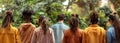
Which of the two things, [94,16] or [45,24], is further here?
[45,24]

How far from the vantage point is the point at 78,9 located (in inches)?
690

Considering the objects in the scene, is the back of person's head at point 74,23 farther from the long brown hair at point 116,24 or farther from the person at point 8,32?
the person at point 8,32

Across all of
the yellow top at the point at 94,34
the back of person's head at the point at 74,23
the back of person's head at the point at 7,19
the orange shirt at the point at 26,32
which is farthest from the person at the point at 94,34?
the back of person's head at the point at 7,19

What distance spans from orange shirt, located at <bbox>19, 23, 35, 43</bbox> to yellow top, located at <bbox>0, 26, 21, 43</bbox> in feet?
1.08

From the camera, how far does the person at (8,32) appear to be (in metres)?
7.32

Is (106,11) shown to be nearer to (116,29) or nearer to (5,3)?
(5,3)

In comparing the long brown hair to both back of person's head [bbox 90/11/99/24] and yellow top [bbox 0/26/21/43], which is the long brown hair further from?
yellow top [bbox 0/26/21/43]

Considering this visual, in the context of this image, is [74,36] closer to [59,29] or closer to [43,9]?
[59,29]

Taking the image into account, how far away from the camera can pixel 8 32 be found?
744cm

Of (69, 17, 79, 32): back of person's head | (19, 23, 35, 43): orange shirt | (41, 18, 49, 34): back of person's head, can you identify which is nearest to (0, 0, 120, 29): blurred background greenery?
(19, 23, 35, 43): orange shirt

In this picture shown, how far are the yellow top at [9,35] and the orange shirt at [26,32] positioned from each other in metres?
0.33

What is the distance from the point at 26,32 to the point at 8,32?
0.53 metres

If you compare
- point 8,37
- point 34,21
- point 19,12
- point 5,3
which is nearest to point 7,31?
point 8,37

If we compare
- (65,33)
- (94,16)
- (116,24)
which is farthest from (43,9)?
(116,24)
